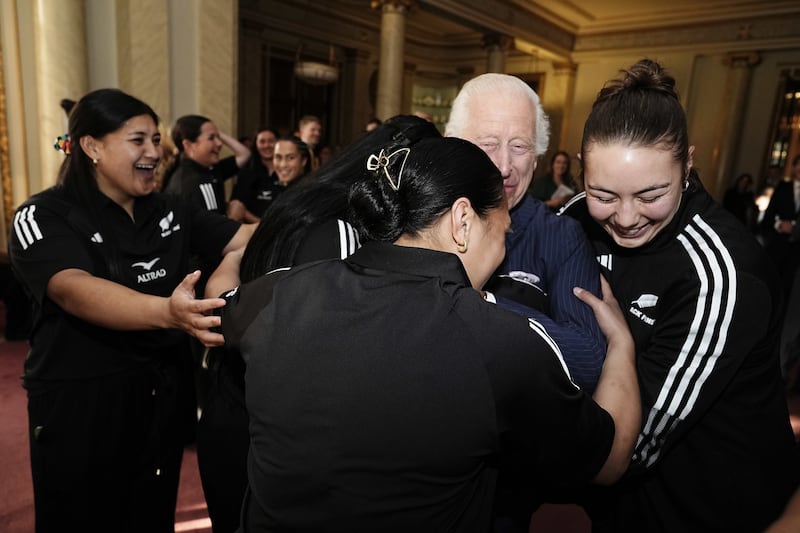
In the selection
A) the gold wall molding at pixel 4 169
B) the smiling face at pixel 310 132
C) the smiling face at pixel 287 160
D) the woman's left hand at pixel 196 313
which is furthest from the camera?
the smiling face at pixel 310 132

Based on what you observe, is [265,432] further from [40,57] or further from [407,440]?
[40,57]

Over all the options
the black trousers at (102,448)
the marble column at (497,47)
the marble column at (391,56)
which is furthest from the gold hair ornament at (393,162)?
the marble column at (497,47)

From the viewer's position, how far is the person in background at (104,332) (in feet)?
4.87

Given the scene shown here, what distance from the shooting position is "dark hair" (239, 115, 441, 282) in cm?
118

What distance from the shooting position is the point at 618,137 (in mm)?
1164

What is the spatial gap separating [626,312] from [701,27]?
38.9ft

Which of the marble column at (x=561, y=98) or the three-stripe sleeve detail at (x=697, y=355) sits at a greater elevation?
the marble column at (x=561, y=98)

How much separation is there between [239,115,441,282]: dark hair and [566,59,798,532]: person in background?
17.5 inches

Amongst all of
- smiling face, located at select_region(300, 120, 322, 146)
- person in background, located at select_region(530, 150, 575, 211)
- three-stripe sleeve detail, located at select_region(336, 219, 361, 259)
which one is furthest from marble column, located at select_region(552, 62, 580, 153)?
three-stripe sleeve detail, located at select_region(336, 219, 361, 259)

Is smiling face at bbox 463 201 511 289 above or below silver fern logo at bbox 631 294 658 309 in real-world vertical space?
above

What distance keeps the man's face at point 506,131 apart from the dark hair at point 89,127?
3.85 feet

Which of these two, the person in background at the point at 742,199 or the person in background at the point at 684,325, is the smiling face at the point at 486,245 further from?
the person in background at the point at 742,199

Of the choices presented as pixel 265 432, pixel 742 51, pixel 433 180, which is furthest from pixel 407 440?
pixel 742 51

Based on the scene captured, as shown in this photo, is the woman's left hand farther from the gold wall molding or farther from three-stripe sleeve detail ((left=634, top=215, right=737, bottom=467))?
the gold wall molding
